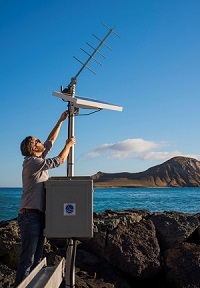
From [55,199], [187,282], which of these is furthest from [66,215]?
[187,282]

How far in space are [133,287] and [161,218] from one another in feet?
7.50

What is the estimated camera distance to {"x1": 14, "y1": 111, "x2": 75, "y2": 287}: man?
656 centimetres

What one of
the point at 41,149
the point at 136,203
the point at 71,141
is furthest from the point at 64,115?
the point at 136,203

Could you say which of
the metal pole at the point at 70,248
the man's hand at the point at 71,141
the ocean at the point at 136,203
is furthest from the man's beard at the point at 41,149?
the ocean at the point at 136,203

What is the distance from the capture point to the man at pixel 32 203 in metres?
6.56

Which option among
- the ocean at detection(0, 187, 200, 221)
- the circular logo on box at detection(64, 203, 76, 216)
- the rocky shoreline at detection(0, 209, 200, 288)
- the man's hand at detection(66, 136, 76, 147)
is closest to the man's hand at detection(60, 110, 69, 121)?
the man's hand at detection(66, 136, 76, 147)

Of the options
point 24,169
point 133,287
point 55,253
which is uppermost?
point 24,169

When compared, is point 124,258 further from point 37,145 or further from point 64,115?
point 37,145

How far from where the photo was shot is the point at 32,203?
260 inches

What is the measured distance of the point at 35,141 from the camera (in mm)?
6836

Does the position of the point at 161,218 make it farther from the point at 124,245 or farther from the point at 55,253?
the point at 55,253

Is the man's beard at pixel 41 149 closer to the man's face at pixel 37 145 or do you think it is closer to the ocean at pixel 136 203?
the man's face at pixel 37 145

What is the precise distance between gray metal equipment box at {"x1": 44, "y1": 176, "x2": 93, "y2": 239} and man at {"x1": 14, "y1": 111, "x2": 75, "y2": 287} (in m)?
0.16

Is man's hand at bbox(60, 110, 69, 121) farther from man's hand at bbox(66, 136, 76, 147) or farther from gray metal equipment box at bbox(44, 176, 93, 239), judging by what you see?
gray metal equipment box at bbox(44, 176, 93, 239)
